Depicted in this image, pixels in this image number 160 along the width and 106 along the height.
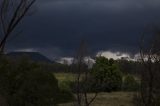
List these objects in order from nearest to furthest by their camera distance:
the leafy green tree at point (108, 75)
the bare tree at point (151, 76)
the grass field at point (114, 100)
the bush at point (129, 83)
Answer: the bare tree at point (151, 76) < the grass field at point (114, 100) < the leafy green tree at point (108, 75) < the bush at point (129, 83)

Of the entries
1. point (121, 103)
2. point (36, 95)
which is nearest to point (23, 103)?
point (36, 95)

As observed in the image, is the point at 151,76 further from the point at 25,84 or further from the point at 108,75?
the point at 108,75

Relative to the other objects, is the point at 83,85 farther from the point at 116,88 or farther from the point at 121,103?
the point at 116,88

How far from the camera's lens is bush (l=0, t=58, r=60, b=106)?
56562 millimetres

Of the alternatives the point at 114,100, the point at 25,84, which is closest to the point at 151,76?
the point at 25,84

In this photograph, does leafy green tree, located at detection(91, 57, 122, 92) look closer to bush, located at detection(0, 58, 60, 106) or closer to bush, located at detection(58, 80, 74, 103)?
bush, located at detection(58, 80, 74, 103)

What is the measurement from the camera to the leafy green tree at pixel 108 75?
109 m

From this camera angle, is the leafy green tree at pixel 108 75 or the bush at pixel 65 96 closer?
the bush at pixel 65 96

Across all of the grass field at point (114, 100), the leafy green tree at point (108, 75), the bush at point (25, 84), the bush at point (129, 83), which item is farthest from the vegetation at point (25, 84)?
the bush at point (129, 83)

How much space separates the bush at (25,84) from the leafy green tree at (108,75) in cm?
3701

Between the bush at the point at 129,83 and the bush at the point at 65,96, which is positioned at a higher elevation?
the bush at the point at 129,83

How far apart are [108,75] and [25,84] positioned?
180 ft

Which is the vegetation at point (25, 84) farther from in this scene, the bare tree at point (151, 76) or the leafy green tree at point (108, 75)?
the leafy green tree at point (108, 75)

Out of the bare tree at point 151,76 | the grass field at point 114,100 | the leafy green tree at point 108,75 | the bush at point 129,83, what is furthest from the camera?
the bush at point 129,83
